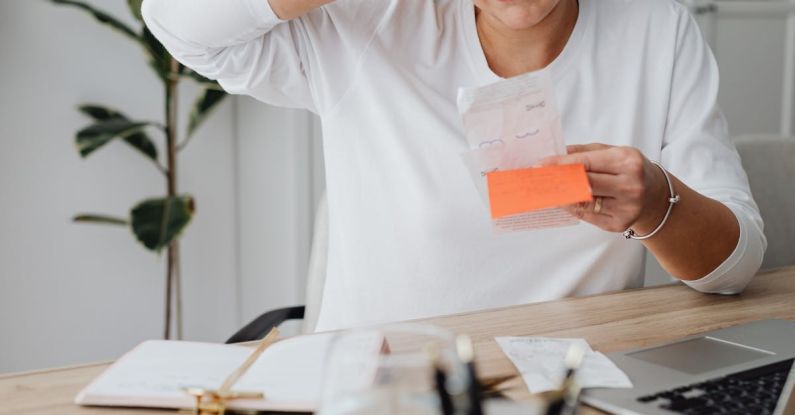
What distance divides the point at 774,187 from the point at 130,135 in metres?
1.73

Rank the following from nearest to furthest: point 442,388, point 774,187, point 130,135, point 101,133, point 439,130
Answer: point 442,388
point 439,130
point 774,187
point 101,133
point 130,135

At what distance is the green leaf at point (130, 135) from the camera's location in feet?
8.02

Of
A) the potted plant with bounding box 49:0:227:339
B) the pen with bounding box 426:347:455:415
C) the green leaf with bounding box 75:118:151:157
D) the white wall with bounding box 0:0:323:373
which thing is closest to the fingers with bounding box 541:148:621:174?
the pen with bounding box 426:347:455:415

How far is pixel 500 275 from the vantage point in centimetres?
132

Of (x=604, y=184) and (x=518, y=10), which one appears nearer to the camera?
(x=604, y=184)

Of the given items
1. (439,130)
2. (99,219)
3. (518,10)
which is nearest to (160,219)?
(99,219)

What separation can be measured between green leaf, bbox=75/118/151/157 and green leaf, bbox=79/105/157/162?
6cm

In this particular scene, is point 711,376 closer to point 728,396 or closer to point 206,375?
point 728,396

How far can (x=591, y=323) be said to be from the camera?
3.53 feet

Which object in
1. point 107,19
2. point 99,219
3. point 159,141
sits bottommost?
point 99,219

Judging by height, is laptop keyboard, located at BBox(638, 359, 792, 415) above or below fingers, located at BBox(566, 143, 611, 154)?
below

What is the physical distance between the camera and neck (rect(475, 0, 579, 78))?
1.36m

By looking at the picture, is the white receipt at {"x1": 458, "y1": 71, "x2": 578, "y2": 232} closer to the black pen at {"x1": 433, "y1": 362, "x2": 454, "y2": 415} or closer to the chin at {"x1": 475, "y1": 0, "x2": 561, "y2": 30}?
the chin at {"x1": 475, "y1": 0, "x2": 561, "y2": 30}

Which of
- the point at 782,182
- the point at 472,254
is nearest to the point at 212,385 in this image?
the point at 472,254
